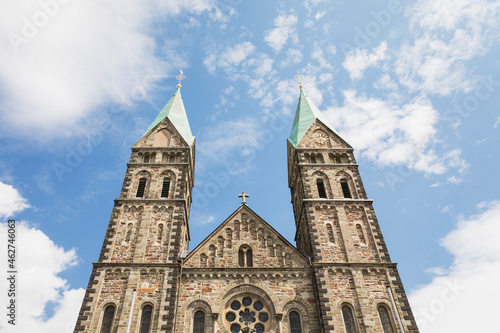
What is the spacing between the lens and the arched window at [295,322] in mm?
20609

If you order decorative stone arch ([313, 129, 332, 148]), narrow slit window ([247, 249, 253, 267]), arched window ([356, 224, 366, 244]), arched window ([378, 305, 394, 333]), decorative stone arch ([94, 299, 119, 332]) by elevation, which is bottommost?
arched window ([378, 305, 394, 333])

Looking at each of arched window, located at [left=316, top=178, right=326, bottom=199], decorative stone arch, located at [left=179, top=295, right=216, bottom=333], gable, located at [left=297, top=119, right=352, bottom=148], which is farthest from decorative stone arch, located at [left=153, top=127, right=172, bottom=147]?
decorative stone arch, located at [left=179, top=295, right=216, bottom=333]

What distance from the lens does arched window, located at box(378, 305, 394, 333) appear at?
20.0 m

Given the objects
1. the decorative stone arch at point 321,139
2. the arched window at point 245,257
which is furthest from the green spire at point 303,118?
the arched window at point 245,257

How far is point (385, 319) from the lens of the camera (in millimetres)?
20453

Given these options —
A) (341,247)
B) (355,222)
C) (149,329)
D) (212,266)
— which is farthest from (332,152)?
(149,329)

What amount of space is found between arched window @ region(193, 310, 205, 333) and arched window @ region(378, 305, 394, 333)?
32.3 feet

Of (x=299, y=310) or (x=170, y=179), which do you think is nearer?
(x=299, y=310)

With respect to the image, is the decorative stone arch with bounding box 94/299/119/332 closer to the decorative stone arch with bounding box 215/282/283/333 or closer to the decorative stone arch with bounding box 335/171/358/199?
the decorative stone arch with bounding box 215/282/283/333

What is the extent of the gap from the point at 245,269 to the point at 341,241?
6.46 metres

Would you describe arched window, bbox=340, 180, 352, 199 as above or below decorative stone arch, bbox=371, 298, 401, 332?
above

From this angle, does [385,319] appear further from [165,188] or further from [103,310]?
[165,188]

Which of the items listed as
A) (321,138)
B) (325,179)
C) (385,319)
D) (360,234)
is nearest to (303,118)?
(321,138)

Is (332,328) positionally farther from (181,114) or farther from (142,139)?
(181,114)
